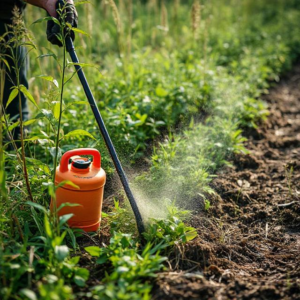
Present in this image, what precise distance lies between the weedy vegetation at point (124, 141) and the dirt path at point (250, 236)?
0.10m

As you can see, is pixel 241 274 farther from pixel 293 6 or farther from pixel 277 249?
pixel 293 6

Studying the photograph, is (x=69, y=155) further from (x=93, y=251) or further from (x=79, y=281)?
(x=79, y=281)

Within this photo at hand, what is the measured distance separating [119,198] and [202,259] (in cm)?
79

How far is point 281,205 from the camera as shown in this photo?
2.86 m

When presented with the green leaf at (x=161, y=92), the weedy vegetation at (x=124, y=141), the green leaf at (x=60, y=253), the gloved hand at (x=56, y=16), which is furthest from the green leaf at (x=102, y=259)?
the green leaf at (x=161, y=92)

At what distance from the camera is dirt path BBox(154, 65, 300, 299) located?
1.96 metres

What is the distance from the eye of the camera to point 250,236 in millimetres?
2551

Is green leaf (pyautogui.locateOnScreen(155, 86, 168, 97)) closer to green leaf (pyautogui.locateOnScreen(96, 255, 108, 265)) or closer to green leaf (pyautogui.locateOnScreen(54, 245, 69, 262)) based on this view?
green leaf (pyautogui.locateOnScreen(96, 255, 108, 265))

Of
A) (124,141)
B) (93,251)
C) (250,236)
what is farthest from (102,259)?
(124,141)

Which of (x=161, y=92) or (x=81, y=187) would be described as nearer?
(x=81, y=187)

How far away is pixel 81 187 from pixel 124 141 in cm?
→ 98

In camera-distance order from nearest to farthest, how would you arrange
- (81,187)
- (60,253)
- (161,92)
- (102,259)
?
1. (60,253)
2. (102,259)
3. (81,187)
4. (161,92)

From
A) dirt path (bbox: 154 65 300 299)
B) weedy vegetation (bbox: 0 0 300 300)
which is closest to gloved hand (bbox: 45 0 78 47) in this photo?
weedy vegetation (bbox: 0 0 300 300)

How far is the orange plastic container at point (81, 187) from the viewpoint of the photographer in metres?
2.17
